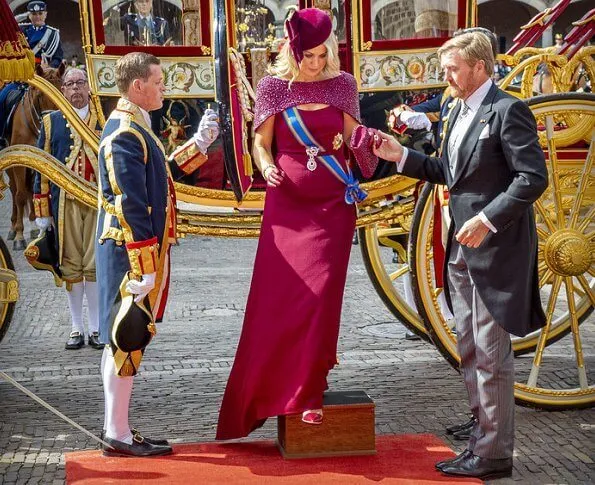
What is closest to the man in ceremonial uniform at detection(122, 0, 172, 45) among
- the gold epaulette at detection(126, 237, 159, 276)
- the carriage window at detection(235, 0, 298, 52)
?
the carriage window at detection(235, 0, 298, 52)

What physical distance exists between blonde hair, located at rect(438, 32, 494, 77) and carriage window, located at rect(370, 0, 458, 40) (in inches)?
53.7

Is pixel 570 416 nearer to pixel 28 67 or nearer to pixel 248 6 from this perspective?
pixel 248 6

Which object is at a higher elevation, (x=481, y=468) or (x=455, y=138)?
(x=455, y=138)

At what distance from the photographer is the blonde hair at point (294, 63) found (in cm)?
441

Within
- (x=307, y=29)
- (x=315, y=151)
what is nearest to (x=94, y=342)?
(x=315, y=151)

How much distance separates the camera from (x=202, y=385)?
5879mm

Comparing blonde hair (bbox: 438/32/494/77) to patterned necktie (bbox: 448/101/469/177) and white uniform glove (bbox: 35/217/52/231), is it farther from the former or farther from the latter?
white uniform glove (bbox: 35/217/52/231)

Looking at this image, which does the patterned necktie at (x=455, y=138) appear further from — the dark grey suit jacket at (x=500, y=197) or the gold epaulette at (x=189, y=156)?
the gold epaulette at (x=189, y=156)

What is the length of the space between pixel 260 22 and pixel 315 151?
4.90ft

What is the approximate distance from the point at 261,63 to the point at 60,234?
→ 1969 millimetres

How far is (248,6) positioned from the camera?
18.7 feet

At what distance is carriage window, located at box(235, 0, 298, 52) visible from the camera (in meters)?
5.67

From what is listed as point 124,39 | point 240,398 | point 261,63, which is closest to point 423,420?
point 240,398

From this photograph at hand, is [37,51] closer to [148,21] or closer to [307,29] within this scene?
[148,21]
